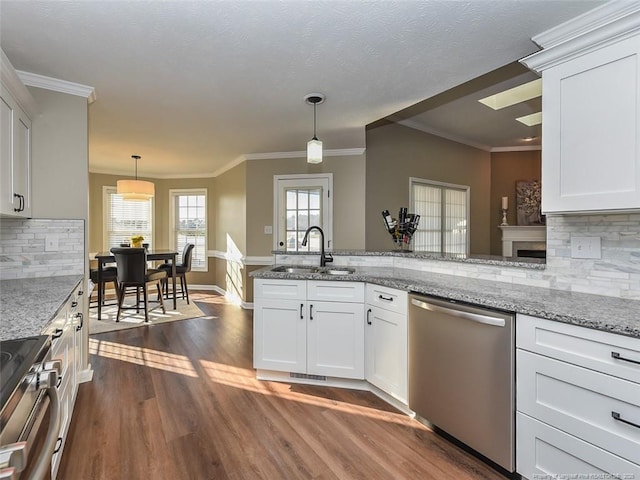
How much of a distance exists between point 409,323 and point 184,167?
209 inches

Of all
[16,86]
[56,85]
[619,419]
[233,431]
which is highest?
[56,85]

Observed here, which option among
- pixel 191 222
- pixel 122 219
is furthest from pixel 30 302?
pixel 122 219

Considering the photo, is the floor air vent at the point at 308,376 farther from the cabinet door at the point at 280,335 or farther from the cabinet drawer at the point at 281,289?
the cabinet drawer at the point at 281,289

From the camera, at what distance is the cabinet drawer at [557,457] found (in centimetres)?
126

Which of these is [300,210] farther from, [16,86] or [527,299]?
[527,299]

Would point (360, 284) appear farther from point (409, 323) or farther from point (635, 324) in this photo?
point (635, 324)

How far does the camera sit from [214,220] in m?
6.54

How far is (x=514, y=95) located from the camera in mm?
3723

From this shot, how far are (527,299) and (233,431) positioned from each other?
185cm

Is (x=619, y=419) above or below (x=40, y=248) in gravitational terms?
below

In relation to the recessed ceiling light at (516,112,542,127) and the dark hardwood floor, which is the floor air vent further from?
the recessed ceiling light at (516,112,542,127)

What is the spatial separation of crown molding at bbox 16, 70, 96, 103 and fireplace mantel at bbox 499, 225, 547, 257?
227 inches

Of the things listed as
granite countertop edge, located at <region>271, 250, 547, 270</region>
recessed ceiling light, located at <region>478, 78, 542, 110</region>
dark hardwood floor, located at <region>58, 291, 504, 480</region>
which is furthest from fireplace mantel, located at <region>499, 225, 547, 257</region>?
dark hardwood floor, located at <region>58, 291, 504, 480</region>

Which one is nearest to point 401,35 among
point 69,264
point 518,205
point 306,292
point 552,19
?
point 552,19
